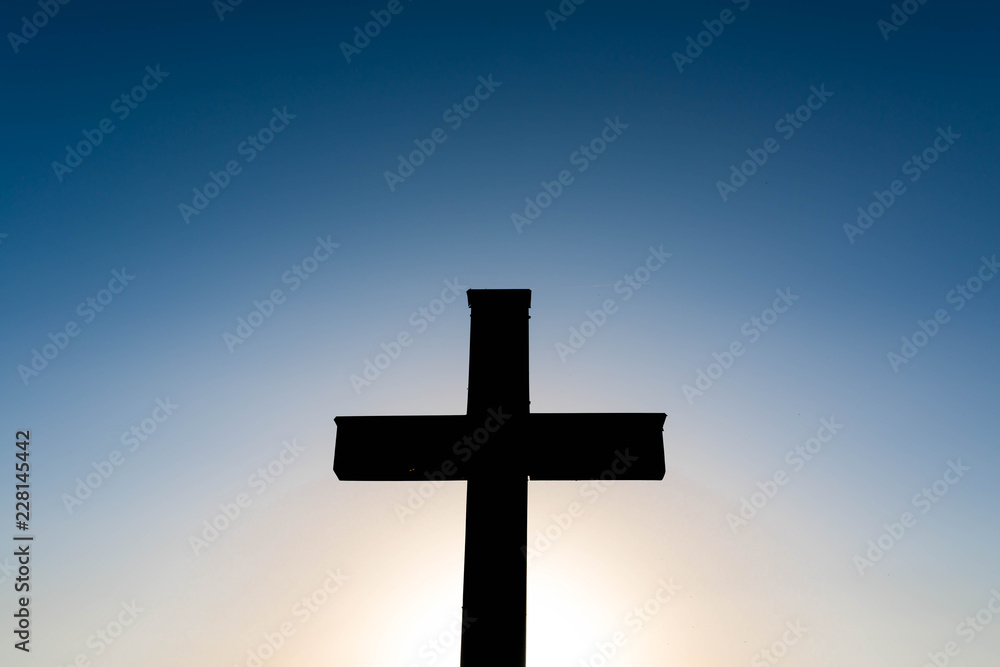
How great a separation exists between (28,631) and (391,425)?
5.69 metres

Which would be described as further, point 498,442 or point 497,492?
point 498,442

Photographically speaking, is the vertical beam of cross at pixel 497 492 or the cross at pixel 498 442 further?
the cross at pixel 498 442

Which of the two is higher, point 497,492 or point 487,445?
point 487,445

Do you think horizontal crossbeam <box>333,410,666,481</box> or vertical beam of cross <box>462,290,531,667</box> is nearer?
vertical beam of cross <box>462,290,531,667</box>

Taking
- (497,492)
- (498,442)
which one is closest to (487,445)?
(498,442)

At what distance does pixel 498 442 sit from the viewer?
4191mm

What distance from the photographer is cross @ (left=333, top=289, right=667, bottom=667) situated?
4.08 meters

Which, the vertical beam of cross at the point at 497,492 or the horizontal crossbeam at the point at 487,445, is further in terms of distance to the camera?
the horizontal crossbeam at the point at 487,445

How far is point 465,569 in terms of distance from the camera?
3.83 meters

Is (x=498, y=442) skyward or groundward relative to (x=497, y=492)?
skyward

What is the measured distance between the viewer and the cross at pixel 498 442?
408 centimetres

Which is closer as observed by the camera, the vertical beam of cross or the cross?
the vertical beam of cross

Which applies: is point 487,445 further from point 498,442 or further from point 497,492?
point 497,492

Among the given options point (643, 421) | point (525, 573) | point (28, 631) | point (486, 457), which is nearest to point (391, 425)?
point (486, 457)
